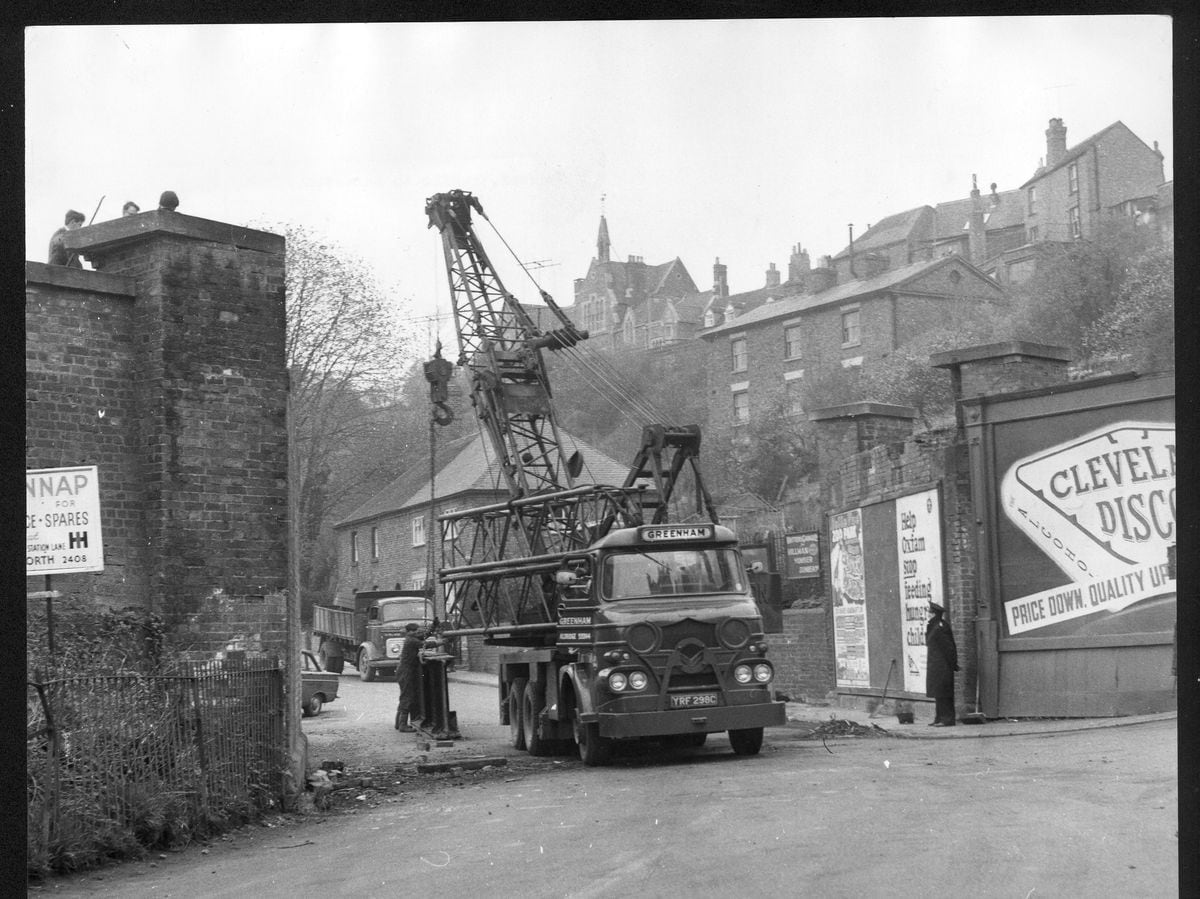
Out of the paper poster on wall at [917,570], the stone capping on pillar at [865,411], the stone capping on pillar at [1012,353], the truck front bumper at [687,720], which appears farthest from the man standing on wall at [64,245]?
the stone capping on pillar at [865,411]

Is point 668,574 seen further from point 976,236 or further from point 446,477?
point 976,236

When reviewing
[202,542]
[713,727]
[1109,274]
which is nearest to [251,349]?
[202,542]

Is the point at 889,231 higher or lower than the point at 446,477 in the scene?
higher

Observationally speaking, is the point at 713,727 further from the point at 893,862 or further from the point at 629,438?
the point at 629,438

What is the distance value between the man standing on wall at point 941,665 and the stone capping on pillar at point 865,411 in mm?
4366

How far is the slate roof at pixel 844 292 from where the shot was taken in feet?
119

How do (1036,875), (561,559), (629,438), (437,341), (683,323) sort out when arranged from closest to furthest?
(1036,875)
(561,559)
(437,341)
(629,438)
(683,323)

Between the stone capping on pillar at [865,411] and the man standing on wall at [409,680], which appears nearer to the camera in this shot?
the man standing on wall at [409,680]

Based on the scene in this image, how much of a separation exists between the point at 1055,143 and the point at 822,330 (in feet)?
46.2

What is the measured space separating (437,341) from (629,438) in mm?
9911

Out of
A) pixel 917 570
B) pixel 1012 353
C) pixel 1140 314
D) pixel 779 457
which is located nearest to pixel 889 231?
pixel 779 457

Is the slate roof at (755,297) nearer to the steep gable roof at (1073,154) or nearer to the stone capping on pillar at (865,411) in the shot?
the steep gable roof at (1073,154)

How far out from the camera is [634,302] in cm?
2541

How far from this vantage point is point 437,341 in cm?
1958
